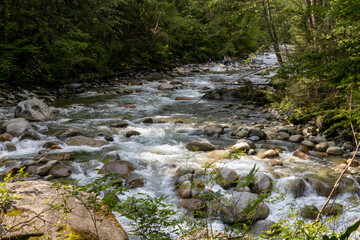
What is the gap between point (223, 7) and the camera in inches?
418

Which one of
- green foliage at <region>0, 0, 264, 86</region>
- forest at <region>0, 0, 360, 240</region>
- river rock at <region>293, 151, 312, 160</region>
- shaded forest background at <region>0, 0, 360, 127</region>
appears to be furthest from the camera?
green foliage at <region>0, 0, 264, 86</region>

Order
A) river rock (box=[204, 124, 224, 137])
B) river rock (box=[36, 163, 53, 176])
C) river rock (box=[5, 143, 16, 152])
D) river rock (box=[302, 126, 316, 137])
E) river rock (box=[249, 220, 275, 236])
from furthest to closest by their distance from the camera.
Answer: river rock (box=[204, 124, 224, 137]) < river rock (box=[302, 126, 316, 137]) < river rock (box=[5, 143, 16, 152]) < river rock (box=[36, 163, 53, 176]) < river rock (box=[249, 220, 275, 236])

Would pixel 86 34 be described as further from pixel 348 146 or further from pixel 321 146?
pixel 348 146

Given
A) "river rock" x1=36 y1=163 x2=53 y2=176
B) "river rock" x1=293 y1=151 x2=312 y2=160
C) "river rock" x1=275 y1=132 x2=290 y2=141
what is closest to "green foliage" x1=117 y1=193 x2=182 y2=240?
"river rock" x1=36 y1=163 x2=53 y2=176

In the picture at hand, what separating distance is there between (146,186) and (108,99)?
7.99 metres

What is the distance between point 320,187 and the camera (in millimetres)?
4742

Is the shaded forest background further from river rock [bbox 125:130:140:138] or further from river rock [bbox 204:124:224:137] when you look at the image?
river rock [bbox 125:130:140:138]

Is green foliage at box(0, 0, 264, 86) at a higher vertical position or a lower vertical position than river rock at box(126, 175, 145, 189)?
higher

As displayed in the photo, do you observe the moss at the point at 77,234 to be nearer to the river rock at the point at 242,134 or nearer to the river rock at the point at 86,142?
the river rock at the point at 86,142

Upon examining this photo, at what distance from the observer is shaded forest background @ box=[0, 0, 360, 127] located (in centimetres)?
316

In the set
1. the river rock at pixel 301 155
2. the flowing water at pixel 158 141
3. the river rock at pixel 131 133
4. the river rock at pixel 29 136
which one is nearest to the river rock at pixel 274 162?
the flowing water at pixel 158 141

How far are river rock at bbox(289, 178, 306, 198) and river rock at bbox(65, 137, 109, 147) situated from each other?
4.54 metres

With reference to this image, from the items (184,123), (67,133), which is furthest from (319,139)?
(67,133)

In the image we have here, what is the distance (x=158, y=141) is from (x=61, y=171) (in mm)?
2770
